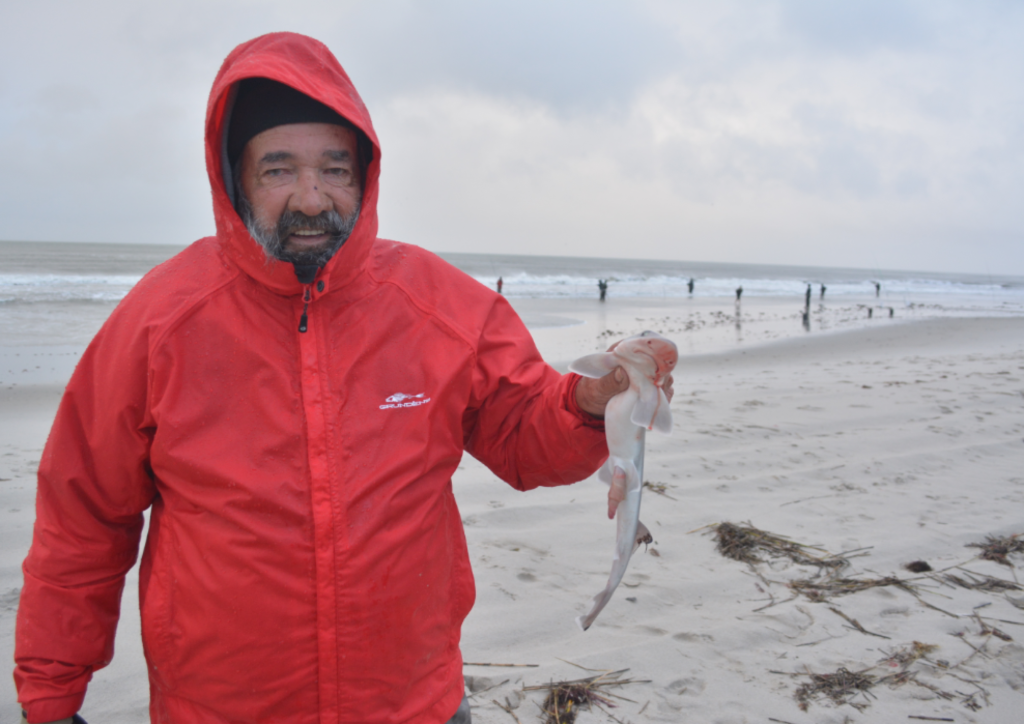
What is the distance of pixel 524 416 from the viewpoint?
2.15 meters

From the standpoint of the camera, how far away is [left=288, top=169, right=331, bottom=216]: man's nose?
1.96 meters

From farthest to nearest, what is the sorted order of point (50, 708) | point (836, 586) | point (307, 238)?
point (836, 586), point (307, 238), point (50, 708)

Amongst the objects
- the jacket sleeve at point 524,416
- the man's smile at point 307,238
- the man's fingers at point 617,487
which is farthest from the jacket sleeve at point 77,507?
the man's fingers at point 617,487

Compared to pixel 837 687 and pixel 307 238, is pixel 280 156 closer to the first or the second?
pixel 307 238

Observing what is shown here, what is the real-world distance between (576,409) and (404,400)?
545 mm

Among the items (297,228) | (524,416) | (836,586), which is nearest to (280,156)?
(297,228)

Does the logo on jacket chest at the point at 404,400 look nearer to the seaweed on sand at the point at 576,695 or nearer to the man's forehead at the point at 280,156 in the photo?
the man's forehead at the point at 280,156

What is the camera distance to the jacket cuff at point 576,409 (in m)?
1.98

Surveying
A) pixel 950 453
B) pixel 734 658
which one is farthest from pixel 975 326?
pixel 734 658

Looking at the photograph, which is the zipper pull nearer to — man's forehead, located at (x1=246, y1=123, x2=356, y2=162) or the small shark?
man's forehead, located at (x1=246, y1=123, x2=356, y2=162)

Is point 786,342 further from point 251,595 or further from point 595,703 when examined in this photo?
point 251,595

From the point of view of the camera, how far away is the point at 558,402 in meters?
2.03

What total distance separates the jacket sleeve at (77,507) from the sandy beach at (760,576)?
1447mm

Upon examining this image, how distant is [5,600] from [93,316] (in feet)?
53.8
